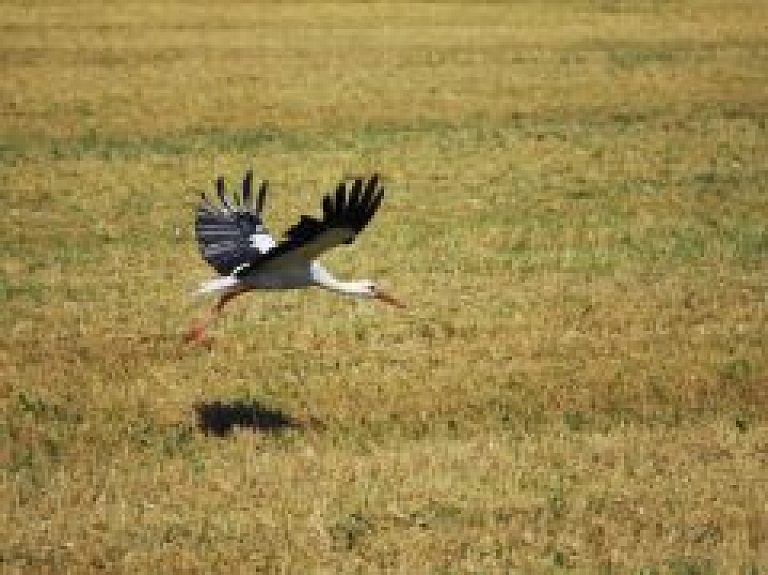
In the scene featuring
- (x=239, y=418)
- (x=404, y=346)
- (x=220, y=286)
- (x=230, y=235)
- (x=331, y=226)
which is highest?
(x=331, y=226)

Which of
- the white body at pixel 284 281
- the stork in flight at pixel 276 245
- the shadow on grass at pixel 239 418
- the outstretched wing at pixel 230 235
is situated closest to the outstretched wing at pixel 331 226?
the stork in flight at pixel 276 245

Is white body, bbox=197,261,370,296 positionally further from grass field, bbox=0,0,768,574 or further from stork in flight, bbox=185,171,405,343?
grass field, bbox=0,0,768,574

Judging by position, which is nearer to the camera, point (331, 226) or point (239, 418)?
point (331, 226)

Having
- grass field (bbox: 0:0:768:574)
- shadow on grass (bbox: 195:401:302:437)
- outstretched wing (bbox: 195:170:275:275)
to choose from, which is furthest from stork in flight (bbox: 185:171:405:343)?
grass field (bbox: 0:0:768:574)

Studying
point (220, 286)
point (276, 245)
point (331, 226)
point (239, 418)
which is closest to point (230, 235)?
point (220, 286)

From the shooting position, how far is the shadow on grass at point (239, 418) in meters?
8.85

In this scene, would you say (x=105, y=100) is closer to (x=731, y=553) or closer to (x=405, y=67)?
(x=405, y=67)

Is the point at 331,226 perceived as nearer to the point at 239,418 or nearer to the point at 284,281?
the point at 284,281

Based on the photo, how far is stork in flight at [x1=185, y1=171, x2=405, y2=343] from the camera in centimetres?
788

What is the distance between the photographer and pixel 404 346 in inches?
423

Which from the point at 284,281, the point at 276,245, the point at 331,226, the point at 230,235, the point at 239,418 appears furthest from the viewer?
the point at 230,235

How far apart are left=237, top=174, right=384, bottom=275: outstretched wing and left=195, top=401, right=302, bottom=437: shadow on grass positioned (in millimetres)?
1051

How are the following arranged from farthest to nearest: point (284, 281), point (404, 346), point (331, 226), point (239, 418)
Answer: point (404, 346) → point (284, 281) → point (239, 418) → point (331, 226)

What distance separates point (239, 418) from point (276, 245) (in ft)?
4.25
